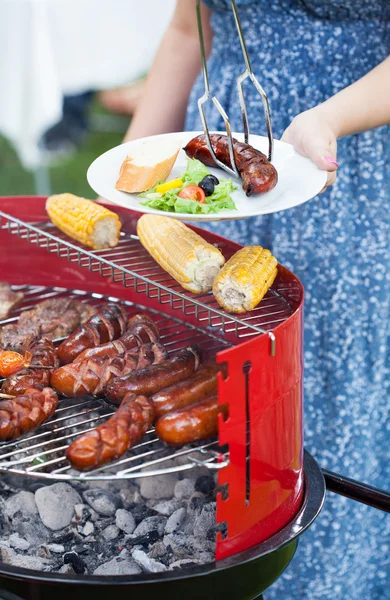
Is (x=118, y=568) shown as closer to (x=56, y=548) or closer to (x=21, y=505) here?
(x=56, y=548)

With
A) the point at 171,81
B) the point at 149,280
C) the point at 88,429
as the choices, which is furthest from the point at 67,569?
the point at 171,81

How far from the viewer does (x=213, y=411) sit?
5.81 feet

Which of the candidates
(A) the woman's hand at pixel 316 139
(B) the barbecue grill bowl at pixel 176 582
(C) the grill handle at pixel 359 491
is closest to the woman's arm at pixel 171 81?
(A) the woman's hand at pixel 316 139

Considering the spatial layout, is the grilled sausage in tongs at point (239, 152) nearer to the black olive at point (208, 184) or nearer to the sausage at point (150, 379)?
the black olive at point (208, 184)

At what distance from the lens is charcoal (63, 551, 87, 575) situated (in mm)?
1917

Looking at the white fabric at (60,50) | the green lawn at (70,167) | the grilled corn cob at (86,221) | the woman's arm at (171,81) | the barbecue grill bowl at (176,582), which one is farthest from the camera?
the green lawn at (70,167)

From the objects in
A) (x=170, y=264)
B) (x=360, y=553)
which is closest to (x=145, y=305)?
(x=170, y=264)

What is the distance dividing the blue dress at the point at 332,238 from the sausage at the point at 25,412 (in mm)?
1204

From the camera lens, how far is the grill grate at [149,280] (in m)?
2.04

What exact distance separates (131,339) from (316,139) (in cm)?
76

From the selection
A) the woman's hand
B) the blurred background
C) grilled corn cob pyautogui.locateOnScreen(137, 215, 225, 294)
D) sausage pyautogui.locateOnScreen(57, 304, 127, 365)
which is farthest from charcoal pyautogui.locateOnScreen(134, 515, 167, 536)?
the blurred background

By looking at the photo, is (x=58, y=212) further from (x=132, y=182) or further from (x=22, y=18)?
(x=22, y=18)

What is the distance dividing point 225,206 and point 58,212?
73 centimetres

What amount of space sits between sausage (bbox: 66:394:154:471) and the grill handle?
55 cm
